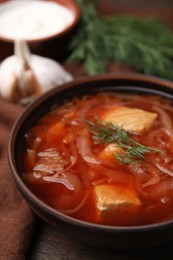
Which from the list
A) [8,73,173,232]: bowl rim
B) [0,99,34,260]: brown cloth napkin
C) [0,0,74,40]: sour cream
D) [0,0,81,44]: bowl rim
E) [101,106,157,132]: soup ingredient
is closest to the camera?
[8,73,173,232]: bowl rim

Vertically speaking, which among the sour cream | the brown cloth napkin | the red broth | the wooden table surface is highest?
the red broth

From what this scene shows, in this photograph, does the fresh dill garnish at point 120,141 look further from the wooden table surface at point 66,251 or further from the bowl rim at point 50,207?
the wooden table surface at point 66,251

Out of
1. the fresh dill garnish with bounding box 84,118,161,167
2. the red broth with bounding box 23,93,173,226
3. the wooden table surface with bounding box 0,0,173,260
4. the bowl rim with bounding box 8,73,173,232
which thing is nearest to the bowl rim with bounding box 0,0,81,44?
the bowl rim with bounding box 8,73,173,232

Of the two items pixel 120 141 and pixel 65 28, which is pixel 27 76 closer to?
pixel 65 28

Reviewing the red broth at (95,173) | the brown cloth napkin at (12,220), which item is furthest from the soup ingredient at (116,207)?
the brown cloth napkin at (12,220)

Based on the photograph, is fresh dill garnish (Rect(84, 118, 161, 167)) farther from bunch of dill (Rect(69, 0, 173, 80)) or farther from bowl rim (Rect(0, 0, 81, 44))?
bowl rim (Rect(0, 0, 81, 44))

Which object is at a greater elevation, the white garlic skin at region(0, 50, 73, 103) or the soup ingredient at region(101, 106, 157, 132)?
the soup ingredient at region(101, 106, 157, 132)

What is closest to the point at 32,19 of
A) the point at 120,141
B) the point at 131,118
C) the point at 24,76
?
the point at 24,76
